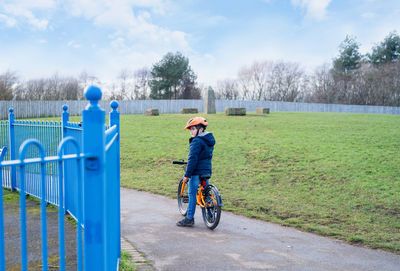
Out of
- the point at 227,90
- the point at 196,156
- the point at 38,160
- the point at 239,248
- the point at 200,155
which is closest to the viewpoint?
the point at 38,160

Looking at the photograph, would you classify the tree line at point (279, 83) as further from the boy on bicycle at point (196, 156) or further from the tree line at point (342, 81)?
the boy on bicycle at point (196, 156)

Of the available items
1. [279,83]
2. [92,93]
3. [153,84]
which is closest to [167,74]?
[153,84]

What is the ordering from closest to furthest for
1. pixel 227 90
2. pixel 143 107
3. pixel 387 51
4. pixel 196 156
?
pixel 196 156 < pixel 143 107 < pixel 387 51 < pixel 227 90

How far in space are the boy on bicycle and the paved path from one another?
16.2 inches

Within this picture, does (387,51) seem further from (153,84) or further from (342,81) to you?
(153,84)

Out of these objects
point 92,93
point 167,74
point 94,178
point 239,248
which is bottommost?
point 239,248

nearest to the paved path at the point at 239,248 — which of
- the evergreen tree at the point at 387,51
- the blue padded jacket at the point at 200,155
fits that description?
the blue padded jacket at the point at 200,155

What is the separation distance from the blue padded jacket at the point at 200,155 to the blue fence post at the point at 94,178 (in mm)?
3822

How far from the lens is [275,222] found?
22.6 feet

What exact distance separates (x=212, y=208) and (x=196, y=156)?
0.89m

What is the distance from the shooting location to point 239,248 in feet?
17.4

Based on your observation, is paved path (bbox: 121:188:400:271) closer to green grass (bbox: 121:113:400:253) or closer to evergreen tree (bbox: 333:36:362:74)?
green grass (bbox: 121:113:400:253)

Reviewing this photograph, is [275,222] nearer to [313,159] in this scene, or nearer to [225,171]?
[225,171]

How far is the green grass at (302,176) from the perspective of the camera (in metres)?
7.04
